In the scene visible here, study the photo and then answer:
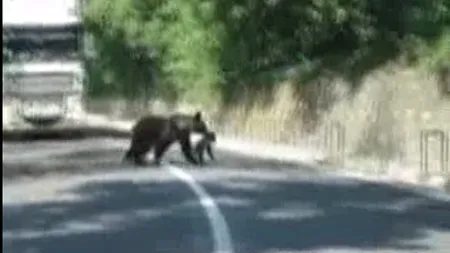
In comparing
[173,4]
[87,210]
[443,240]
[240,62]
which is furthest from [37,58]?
[443,240]

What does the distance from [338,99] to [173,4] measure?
810cm

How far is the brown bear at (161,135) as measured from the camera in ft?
85.0

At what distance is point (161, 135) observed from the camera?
1022 inches

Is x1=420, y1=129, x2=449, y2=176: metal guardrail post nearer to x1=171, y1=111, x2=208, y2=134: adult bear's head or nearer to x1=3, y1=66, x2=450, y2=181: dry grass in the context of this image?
x1=3, y1=66, x2=450, y2=181: dry grass

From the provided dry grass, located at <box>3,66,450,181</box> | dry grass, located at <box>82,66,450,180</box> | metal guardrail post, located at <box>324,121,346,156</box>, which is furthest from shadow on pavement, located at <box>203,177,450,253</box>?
metal guardrail post, located at <box>324,121,346,156</box>

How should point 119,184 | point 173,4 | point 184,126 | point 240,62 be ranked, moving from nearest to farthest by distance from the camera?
point 119,184
point 184,126
point 240,62
point 173,4

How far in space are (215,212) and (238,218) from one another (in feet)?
2.44

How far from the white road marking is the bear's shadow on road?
3.2 inches

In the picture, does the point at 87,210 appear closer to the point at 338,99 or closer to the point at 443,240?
the point at 443,240

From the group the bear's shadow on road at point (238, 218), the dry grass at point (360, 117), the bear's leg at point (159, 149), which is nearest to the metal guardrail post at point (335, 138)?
the dry grass at point (360, 117)

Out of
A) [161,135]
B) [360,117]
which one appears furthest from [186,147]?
[360,117]

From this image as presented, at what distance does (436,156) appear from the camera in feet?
88.4

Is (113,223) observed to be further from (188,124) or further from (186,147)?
(188,124)

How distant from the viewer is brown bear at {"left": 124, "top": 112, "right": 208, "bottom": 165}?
2591cm
